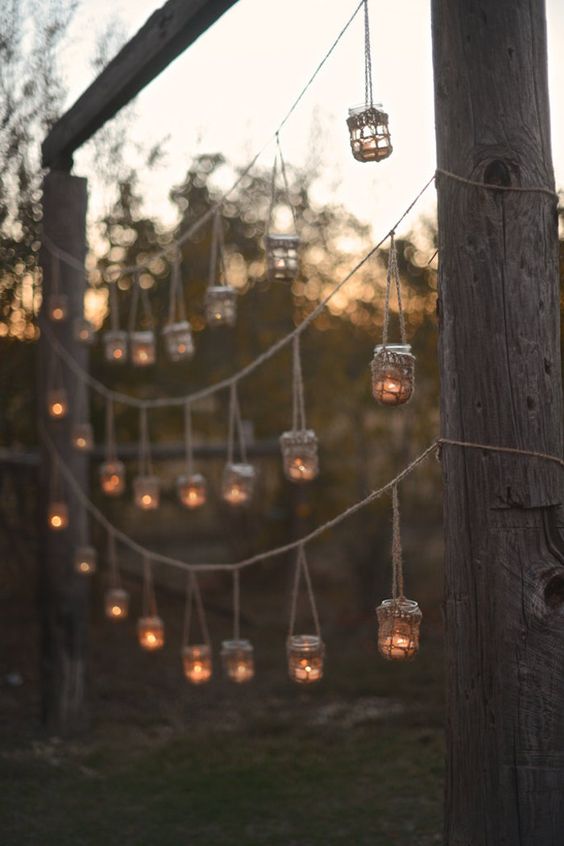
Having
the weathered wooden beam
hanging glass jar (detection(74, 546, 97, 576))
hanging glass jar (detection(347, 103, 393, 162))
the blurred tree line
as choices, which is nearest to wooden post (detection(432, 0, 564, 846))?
hanging glass jar (detection(347, 103, 393, 162))

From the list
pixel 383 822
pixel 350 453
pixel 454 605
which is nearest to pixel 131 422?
pixel 350 453

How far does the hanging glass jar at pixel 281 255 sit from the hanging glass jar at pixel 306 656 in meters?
1.09

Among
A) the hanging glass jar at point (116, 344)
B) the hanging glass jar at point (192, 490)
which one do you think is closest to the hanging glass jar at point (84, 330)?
the hanging glass jar at point (116, 344)

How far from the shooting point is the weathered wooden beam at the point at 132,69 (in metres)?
3.90

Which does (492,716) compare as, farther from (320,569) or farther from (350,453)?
(320,569)

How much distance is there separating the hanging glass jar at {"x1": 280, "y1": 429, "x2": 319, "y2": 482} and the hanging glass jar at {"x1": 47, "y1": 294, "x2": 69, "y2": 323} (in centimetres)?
219

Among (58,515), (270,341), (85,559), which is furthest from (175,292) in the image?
(85,559)

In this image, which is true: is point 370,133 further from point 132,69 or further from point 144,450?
point 144,450

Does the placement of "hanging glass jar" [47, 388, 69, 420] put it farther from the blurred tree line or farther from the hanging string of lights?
the blurred tree line

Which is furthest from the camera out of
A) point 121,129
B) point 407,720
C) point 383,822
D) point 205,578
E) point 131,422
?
point 205,578

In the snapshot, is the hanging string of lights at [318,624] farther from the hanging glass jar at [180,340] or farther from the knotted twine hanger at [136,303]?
the knotted twine hanger at [136,303]

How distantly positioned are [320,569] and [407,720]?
376cm

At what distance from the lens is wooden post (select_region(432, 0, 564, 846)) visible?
235 centimetres

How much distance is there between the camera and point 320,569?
29.6ft
